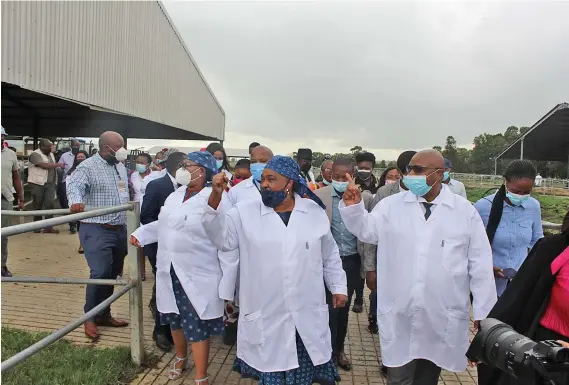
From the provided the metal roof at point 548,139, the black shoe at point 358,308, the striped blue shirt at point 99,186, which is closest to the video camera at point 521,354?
the striped blue shirt at point 99,186

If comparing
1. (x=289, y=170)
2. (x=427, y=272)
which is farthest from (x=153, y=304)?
(x=427, y=272)

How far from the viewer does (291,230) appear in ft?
9.71

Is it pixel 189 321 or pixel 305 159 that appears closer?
pixel 189 321

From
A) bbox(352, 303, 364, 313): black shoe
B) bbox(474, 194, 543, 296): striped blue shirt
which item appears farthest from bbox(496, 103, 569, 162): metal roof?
bbox(474, 194, 543, 296): striped blue shirt

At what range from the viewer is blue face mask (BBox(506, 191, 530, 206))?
383cm

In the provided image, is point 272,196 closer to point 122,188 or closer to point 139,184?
point 122,188

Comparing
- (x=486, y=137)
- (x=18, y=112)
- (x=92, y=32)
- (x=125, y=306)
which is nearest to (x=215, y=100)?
(x=18, y=112)

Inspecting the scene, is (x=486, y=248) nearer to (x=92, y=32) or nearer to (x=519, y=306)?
(x=519, y=306)

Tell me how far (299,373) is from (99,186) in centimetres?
290

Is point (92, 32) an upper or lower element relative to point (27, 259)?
upper

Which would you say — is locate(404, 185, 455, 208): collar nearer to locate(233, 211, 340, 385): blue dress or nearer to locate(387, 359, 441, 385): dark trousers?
locate(233, 211, 340, 385): blue dress

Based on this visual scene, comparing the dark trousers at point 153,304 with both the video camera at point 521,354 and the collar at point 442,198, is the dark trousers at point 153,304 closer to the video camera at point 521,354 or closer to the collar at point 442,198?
the collar at point 442,198

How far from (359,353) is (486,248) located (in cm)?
218

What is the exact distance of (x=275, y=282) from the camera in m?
2.88
